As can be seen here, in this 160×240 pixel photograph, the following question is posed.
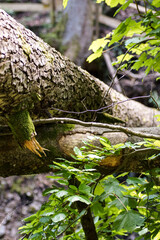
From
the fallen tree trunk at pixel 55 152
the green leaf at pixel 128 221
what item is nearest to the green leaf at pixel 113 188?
the green leaf at pixel 128 221

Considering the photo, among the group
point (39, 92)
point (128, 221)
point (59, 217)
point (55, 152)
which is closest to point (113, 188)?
point (128, 221)

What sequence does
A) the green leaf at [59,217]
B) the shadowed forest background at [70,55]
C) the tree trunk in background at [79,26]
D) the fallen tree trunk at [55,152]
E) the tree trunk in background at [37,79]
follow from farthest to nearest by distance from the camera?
1. the tree trunk in background at [79,26]
2. the shadowed forest background at [70,55]
3. the fallen tree trunk at [55,152]
4. the tree trunk in background at [37,79]
5. the green leaf at [59,217]

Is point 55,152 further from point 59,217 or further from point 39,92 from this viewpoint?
point 59,217

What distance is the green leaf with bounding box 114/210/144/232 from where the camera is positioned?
2.51 ft

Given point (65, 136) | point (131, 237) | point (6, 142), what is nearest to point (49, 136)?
point (65, 136)

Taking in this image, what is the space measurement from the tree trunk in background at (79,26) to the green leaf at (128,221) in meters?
3.85

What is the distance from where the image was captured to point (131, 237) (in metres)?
3.26

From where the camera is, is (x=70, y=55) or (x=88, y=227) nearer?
(x=88, y=227)

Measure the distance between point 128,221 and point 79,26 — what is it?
173 inches

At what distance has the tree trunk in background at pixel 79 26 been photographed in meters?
4.38

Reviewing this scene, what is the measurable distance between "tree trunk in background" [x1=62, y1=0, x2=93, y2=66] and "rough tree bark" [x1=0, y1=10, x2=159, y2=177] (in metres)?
2.97

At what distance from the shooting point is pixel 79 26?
179 inches

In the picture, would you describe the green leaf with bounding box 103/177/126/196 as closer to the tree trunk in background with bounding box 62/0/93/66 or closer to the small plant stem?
the small plant stem

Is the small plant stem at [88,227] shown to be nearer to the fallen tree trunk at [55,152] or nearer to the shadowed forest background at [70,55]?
the fallen tree trunk at [55,152]
